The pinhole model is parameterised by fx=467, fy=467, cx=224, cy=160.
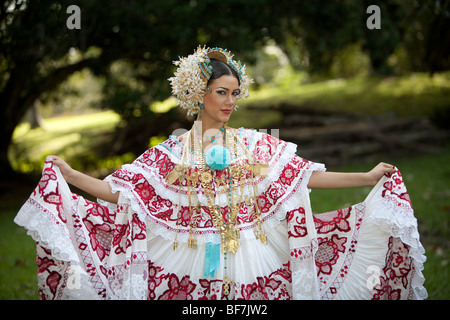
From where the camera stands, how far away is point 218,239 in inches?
115

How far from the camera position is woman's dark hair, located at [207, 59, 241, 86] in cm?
302

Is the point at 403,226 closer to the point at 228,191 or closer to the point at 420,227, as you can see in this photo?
the point at 228,191

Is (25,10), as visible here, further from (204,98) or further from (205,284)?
(205,284)

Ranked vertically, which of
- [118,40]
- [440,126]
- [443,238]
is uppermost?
[118,40]

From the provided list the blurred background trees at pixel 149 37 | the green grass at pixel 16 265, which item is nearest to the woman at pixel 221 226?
the green grass at pixel 16 265

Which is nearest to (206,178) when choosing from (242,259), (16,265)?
(242,259)

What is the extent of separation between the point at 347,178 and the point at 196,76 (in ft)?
3.81

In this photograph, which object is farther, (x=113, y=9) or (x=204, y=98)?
(x=113, y=9)

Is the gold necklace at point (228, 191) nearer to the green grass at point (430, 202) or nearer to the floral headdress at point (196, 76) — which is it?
the floral headdress at point (196, 76)

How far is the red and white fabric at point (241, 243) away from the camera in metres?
2.84

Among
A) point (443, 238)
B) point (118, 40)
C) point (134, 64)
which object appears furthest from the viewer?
point (134, 64)

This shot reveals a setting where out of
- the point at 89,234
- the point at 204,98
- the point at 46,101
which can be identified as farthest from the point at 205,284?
the point at 46,101

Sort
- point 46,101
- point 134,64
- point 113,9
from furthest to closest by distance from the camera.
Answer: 1. point 46,101
2. point 134,64
3. point 113,9

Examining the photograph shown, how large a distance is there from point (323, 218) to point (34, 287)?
8.81 ft
